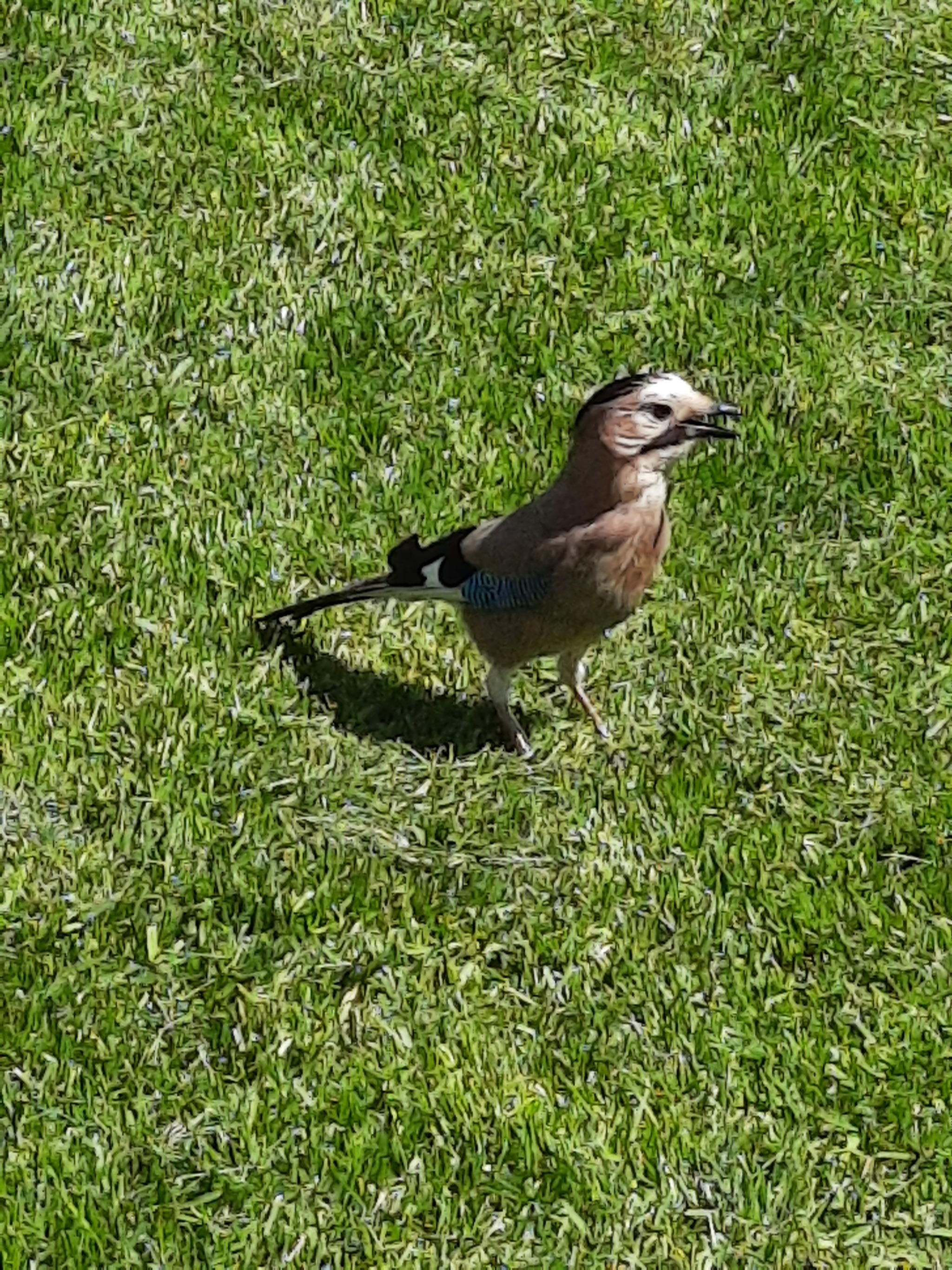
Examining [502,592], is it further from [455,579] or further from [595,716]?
[595,716]

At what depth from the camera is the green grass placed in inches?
186

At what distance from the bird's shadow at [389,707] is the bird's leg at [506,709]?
0.06 m

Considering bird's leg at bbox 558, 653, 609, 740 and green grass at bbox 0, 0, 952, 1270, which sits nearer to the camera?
green grass at bbox 0, 0, 952, 1270

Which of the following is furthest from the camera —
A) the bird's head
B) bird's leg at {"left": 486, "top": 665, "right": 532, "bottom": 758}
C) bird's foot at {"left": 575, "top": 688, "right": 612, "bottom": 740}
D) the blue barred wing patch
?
bird's foot at {"left": 575, "top": 688, "right": 612, "bottom": 740}

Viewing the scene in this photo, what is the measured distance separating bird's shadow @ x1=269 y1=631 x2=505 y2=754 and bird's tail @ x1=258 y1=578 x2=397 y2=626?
3.2 inches

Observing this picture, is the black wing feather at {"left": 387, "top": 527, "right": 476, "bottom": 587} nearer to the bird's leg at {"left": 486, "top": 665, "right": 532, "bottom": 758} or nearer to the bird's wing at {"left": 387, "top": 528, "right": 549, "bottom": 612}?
the bird's wing at {"left": 387, "top": 528, "right": 549, "bottom": 612}

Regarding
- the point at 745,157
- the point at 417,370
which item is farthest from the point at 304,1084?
the point at 745,157

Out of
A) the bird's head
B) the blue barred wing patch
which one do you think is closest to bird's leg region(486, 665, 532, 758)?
the blue barred wing patch

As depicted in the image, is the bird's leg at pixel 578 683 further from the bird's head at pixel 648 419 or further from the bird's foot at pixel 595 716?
the bird's head at pixel 648 419

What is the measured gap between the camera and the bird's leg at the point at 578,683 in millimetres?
5637

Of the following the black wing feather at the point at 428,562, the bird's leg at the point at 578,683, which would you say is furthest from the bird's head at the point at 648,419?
the bird's leg at the point at 578,683

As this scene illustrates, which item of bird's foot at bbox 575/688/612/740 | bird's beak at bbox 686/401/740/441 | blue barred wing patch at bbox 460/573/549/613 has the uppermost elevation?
bird's beak at bbox 686/401/740/441

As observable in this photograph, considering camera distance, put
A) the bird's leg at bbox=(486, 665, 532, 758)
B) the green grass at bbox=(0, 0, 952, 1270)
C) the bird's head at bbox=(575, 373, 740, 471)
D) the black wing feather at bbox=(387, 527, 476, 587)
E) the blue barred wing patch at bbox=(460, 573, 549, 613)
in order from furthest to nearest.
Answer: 1. the bird's leg at bbox=(486, 665, 532, 758)
2. the black wing feather at bbox=(387, 527, 476, 587)
3. the blue barred wing patch at bbox=(460, 573, 549, 613)
4. the bird's head at bbox=(575, 373, 740, 471)
5. the green grass at bbox=(0, 0, 952, 1270)

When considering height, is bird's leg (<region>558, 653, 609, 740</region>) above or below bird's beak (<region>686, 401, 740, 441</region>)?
below
